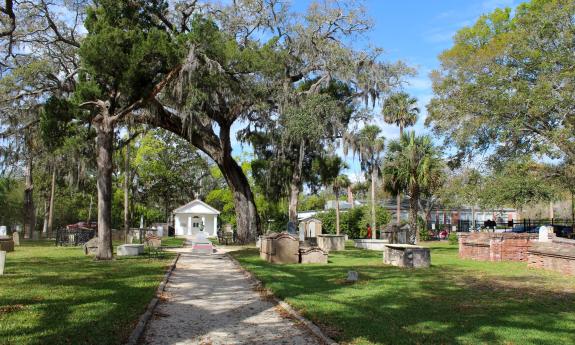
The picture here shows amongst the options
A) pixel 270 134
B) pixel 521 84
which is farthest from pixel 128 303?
pixel 521 84

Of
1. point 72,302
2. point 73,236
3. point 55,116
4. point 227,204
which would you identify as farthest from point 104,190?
point 227,204

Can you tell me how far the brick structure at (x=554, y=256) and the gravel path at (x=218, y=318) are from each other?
9191mm

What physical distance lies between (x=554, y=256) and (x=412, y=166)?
14.3 meters

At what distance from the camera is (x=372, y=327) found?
7707 mm

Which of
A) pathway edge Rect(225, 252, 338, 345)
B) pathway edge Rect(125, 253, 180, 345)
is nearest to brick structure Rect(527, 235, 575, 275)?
pathway edge Rect(225, 252, 338, 345)

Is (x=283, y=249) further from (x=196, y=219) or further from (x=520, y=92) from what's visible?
(x=196, y=219)

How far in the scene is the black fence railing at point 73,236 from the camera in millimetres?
30898

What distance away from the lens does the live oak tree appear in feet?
82.2

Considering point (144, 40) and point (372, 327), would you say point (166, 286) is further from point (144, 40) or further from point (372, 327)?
point (144, 40)

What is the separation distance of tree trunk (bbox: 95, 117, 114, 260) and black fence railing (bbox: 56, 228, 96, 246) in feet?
41.3

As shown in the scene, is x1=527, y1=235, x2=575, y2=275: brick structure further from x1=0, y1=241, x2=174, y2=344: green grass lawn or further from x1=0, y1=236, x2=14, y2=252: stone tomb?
x1=0, y1=236, x2=14, y2=252: stone tomb

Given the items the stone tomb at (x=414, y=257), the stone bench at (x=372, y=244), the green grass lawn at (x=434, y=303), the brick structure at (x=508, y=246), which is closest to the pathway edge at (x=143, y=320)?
the green grass lawn at (x=434, y=303)

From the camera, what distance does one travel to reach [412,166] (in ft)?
98.2

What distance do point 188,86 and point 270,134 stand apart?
34.5 ft
